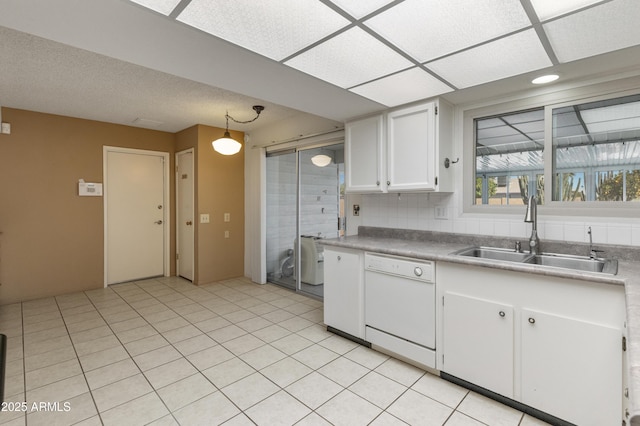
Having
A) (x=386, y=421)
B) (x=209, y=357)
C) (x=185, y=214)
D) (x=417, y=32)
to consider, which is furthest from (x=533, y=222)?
(x=185, y=214)

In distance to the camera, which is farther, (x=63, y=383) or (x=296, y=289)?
(x=296, y=289)

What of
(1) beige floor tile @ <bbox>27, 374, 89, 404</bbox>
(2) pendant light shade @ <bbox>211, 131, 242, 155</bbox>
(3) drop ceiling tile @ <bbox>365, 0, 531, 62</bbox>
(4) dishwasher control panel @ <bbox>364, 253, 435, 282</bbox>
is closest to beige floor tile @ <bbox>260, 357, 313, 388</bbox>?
(4) dishwasher control panel @ <bbox>364, 253, 435, 282</bbox>

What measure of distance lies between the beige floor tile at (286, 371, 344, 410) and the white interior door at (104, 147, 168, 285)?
3.85 meters

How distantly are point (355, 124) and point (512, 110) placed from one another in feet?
4.45

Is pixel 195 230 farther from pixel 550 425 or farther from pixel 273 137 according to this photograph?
pixel 550 425

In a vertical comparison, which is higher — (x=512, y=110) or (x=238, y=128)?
(x=238, y=128)

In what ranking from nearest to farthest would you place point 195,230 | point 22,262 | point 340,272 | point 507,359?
point 507,359, point 340,272, point 22,262, point 195,230

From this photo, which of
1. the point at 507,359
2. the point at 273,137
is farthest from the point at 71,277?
the point at 507,359

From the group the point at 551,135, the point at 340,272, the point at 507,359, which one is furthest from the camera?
the point at 340,272

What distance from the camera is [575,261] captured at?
2.11m

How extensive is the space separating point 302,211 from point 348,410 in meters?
2.82

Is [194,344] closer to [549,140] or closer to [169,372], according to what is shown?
[169,372]

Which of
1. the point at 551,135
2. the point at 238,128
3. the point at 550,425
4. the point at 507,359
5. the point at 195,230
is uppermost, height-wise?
the point at 238,128

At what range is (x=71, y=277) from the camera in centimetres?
424
